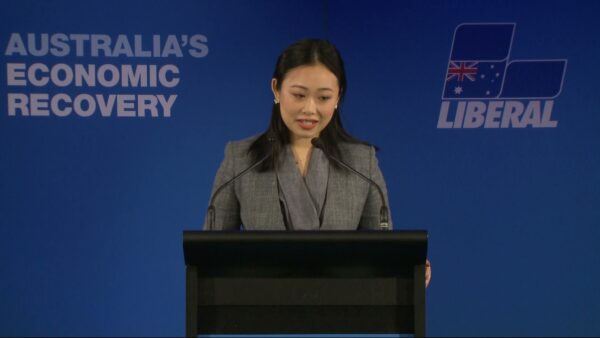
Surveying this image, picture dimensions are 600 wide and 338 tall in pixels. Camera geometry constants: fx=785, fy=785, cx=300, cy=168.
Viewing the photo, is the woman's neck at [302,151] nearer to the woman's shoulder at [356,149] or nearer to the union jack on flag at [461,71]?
the woman's shoulder at [356,149]

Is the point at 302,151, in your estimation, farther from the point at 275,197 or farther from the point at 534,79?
the point at 534,79

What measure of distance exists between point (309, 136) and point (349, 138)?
0.44 feet

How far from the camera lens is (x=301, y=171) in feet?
6.75

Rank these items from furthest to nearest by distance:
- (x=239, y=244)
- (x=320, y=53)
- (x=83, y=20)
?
(x=83, y=20), (x=320, y=53), (x=239, y=244)

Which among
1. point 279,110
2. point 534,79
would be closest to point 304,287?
point 279,110

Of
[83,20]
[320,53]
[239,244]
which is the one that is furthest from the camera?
[83,20]

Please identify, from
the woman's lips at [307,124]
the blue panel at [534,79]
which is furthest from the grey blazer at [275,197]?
the blue panel at [534,79]

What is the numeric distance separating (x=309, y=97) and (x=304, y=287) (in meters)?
0.66

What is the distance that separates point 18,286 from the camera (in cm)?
358

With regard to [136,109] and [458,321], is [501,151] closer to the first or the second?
[458,321]

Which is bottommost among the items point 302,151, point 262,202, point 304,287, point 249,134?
point 304,287

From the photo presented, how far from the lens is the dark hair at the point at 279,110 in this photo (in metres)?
2.04

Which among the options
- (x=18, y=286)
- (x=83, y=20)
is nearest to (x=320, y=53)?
(x=83, y=20)

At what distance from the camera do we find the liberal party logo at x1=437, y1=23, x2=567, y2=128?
3502 mm
